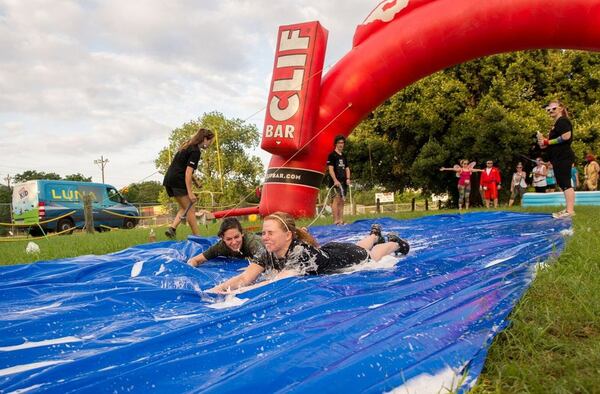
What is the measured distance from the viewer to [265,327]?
2.03 meters

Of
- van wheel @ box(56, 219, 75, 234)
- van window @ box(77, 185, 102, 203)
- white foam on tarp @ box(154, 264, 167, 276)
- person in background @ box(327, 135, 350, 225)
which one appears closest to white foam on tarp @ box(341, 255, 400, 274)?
white foam on tarp @ box(154, 264, 167, 276)

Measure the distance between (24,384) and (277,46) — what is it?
7.29 metres

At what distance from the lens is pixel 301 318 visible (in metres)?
2.14

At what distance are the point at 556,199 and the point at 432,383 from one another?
9782 mm

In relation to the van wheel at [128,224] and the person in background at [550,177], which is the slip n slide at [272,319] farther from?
the van wheel at [128,224]

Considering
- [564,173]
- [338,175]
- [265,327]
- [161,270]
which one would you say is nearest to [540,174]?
[564,173]

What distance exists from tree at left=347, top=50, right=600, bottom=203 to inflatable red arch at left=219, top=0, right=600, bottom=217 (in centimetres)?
514

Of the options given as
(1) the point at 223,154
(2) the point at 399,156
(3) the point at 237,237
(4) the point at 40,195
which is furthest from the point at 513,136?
(1) the point at 223,154

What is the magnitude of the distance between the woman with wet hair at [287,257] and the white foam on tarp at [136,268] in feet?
3.22

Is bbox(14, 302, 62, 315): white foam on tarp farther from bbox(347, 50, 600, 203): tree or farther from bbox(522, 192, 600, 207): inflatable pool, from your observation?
bbox(347, 50, 600, 203): tree

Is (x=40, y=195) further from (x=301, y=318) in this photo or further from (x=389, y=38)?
(x=301, y=318)

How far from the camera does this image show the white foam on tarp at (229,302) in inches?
100.0

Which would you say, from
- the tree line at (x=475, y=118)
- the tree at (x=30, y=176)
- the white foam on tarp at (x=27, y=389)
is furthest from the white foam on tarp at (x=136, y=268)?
the tree at (x=30, y=176)

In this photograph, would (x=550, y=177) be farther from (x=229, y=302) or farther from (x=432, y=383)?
(x=432, y=383)
